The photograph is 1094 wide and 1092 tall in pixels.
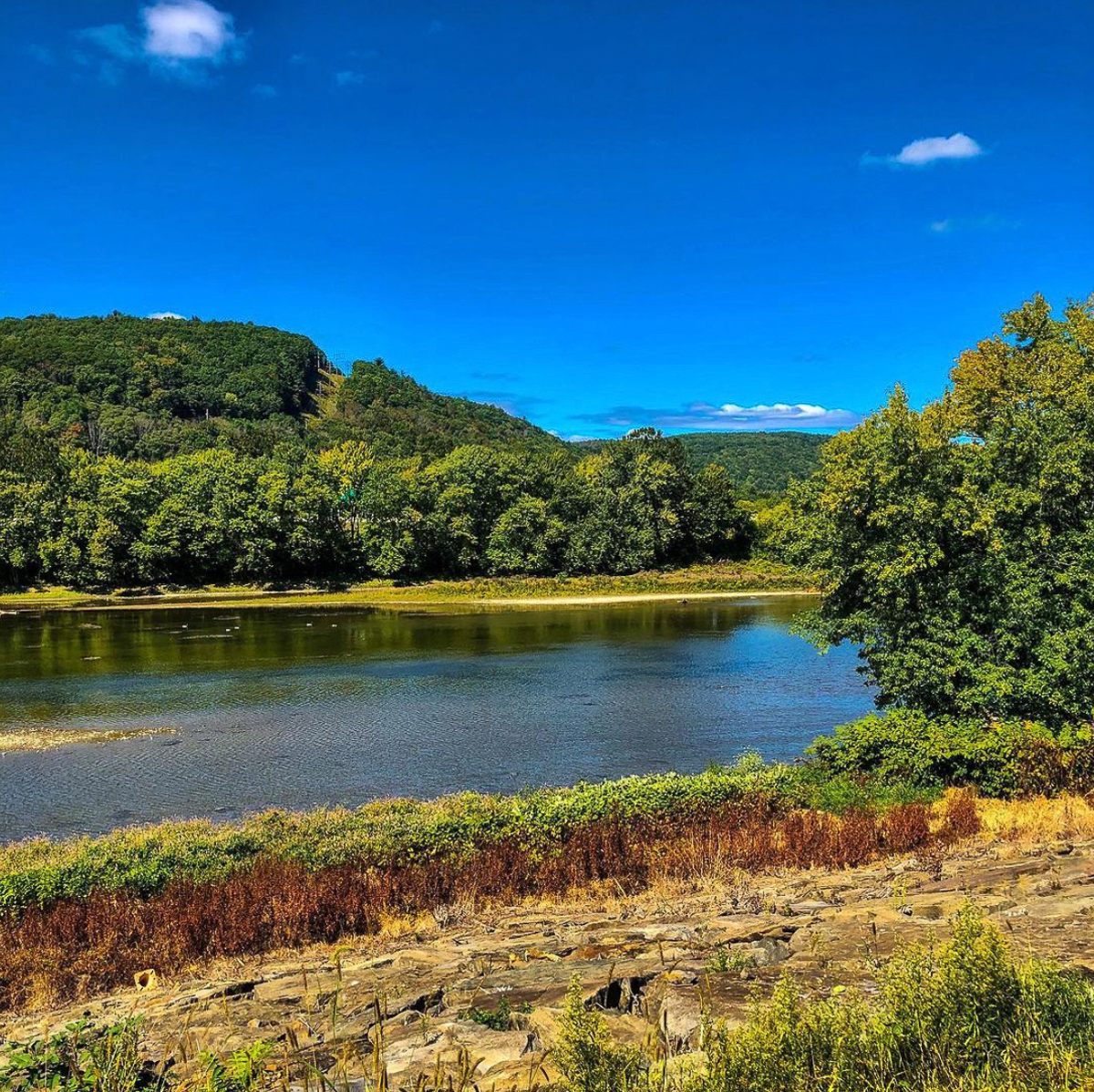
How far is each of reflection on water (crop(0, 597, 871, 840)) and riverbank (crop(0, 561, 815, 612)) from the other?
19302 millimetres

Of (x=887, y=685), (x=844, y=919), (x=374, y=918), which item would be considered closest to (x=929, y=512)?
(x=887, y=685)

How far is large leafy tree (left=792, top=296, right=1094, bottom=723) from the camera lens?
1822cm

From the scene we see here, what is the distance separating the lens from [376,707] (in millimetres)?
33562

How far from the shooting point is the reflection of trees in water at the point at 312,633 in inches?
1788

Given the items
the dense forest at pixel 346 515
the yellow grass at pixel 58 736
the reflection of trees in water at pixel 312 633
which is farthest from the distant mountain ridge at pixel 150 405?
the yellow grass at pixel 58 736

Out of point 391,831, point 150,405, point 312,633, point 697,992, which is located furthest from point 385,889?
point 150,405

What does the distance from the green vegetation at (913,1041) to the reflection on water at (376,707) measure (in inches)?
719

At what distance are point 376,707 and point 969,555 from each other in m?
22.9

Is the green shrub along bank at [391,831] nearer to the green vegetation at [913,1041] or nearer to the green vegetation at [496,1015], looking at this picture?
the green vegetation at [496,1015]

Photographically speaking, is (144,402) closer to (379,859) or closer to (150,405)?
(150,405)

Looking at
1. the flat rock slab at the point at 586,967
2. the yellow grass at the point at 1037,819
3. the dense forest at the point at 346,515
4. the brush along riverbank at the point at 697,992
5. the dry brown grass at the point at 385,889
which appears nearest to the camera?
the brush along riverbank at the point at 697,992

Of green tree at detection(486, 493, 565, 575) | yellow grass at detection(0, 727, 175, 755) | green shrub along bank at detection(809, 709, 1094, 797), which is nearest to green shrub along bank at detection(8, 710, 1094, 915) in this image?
green shrub along bank at detection(809, 709, 1094, 797)

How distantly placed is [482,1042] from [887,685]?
16.0 meters

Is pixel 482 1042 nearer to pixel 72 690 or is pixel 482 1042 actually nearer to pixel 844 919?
pixel 844 919
